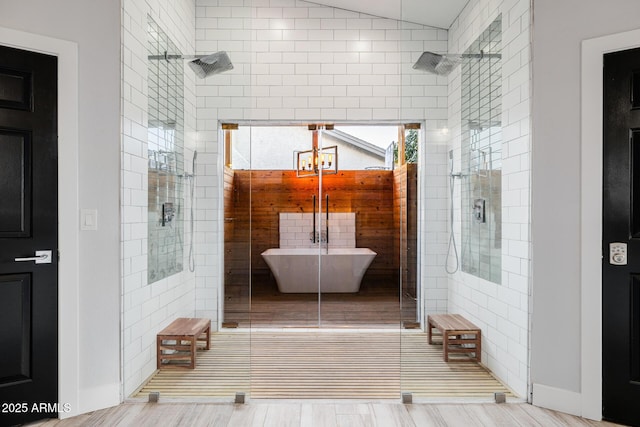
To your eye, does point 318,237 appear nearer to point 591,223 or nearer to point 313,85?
point 313,85

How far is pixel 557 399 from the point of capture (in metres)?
2.64

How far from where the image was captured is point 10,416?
7.87ft

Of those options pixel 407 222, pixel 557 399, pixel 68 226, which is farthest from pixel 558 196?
pixel 68 226

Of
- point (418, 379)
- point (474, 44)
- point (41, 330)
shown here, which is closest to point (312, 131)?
point (474, 44)

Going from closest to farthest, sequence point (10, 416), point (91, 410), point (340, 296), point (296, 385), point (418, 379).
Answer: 1. point (10, 416)
2. point (91, 410)
3. point (418, 379)
4. point (296, 385)
5. point (340, 296)

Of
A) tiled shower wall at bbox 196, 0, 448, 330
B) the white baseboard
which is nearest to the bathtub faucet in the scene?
tiled shower wall at bbox 196, 0, 448, 330

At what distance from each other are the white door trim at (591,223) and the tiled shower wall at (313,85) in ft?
2.66

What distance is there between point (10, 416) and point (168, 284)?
1.28m

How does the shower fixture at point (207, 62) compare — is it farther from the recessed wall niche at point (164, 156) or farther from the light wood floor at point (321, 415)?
the light wood floor at point (321, 415)

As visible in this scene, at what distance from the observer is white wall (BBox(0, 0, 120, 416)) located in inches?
102

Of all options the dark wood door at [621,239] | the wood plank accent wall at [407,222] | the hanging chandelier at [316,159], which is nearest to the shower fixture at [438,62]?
the wood plank accent wall at [407,222]

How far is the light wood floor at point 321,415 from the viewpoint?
2.46 meters

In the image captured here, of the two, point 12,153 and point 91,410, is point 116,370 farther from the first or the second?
point 12,153

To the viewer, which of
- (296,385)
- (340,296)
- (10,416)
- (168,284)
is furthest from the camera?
(340,296)
